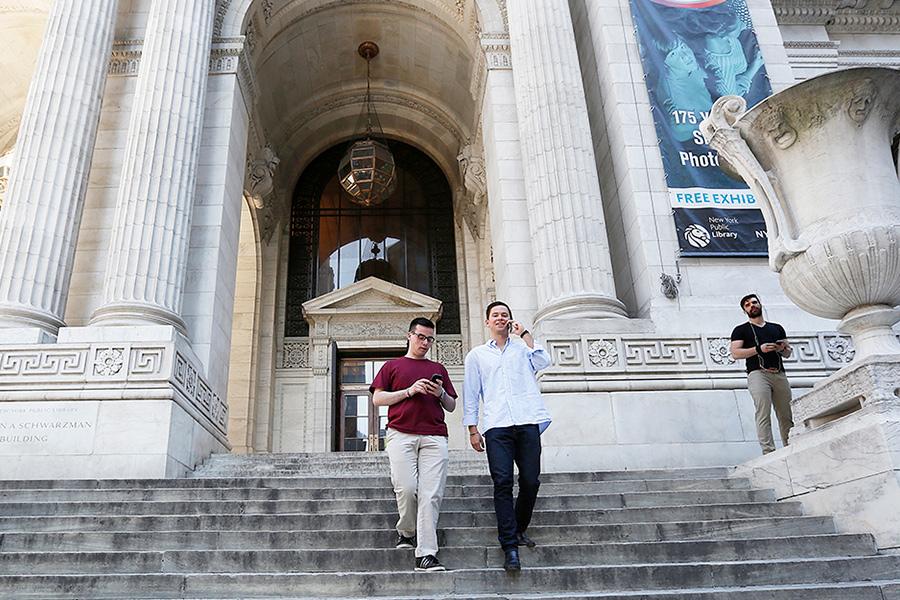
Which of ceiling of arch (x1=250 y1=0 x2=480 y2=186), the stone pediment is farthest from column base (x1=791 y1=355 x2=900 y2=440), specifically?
the stone pediment

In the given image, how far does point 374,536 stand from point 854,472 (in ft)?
11.4

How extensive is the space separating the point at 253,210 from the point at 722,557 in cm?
1444

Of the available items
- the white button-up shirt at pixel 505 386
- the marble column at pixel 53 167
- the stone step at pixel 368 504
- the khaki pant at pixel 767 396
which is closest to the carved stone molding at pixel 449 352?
the marble column at pixel 53 167

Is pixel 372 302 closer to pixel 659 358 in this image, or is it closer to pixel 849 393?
pixel 659 358

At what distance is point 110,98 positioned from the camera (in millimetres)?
11422

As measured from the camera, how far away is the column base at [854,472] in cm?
457

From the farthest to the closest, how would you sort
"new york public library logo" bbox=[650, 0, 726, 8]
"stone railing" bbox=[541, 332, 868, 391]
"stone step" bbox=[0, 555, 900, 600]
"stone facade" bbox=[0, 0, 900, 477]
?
1. "new york public library logo" bbox=[650, 0, 726, 8]
2. "stone railing" bbox=[541, 332, 868, 391]
3. "stone facade" bbox=[0, 0, 900, 477]
4. "stone step" bbox=[0, 555, 900, 600]

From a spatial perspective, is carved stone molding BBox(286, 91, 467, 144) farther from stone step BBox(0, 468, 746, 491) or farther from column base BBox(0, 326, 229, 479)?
stone step BBox(0, 468, 746, 491)

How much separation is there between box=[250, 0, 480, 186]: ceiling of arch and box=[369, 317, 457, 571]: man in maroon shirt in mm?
10058

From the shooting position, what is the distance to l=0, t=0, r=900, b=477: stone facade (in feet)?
28.5

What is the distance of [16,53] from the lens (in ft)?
52.0

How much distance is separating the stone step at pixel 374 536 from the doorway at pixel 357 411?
11.2 metres

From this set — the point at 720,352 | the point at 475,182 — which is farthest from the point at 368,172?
the point at 720,352

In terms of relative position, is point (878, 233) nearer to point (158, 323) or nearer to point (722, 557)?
point (722, 557)
